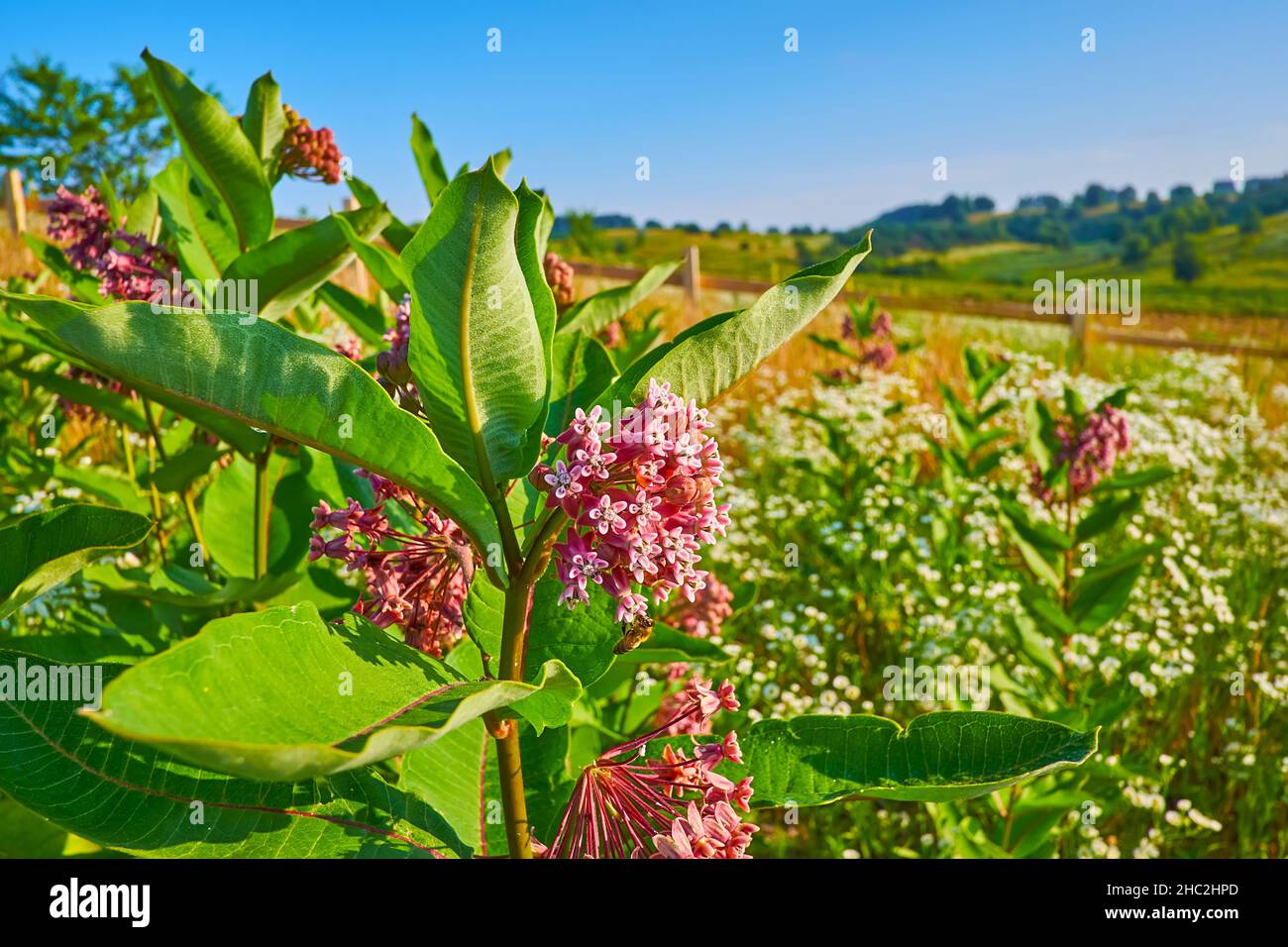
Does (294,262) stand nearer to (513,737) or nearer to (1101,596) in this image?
(513,737)

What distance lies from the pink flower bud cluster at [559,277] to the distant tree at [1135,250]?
4836cm

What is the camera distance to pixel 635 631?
2.61 ft

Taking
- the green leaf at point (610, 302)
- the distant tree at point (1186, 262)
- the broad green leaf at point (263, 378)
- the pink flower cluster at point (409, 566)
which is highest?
the distant tree at point (1186, 262)

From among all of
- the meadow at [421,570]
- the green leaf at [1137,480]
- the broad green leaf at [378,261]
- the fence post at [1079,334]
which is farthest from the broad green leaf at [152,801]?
the fence post at [1079,334]

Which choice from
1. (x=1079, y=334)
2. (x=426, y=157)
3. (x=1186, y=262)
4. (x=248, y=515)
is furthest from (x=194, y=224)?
(x=1186, y=262)

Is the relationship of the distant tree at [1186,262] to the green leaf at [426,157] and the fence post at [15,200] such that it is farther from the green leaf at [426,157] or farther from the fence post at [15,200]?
the green leaf at [426,157]

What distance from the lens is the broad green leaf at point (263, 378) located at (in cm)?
55

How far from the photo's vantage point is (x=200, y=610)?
4.60ft

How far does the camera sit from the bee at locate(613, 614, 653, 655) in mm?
786

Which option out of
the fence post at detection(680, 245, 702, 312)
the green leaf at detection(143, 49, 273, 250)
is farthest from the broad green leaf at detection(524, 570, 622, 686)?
the fence post at detection(680, 245, 702, 312)

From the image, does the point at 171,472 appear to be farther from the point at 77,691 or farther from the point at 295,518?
the point at 77,691

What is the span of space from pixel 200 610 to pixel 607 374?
853mm
